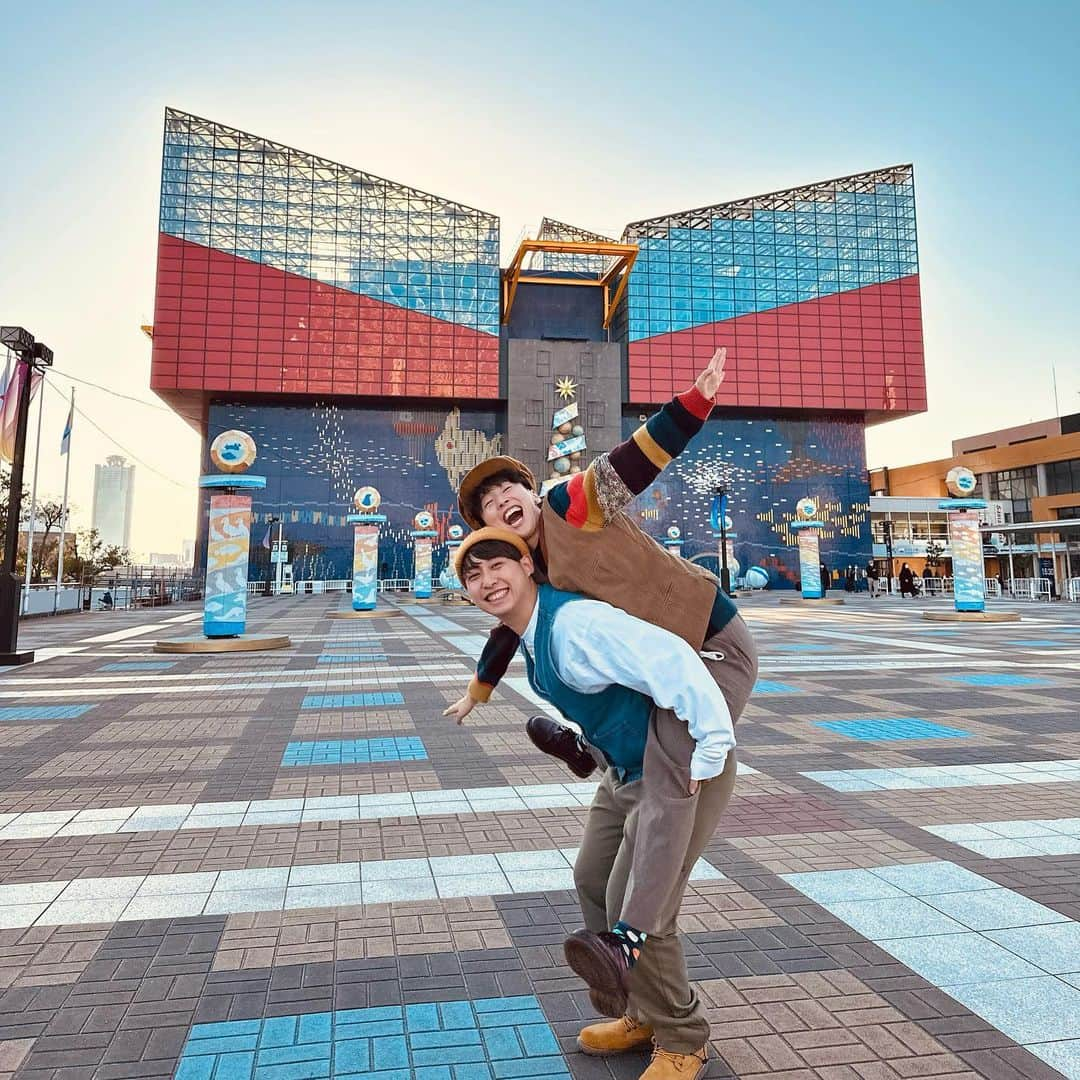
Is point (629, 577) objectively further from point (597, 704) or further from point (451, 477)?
point (451, 477)

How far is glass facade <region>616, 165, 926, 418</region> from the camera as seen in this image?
5750 cm

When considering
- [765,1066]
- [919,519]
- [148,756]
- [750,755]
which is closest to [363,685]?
[148,756]

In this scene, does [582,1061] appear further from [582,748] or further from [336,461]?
[336,461]

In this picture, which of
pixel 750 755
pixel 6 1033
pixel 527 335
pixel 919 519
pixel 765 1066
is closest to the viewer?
pixel 765 1066

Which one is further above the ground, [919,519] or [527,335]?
[527,335]

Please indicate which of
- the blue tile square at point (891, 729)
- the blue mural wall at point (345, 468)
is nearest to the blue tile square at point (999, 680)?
the blue tile square at point (891, 729)

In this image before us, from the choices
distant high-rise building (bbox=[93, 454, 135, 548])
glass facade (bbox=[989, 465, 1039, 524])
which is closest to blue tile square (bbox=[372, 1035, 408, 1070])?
glass facade (bbox=[989, 465, 1039, 524])

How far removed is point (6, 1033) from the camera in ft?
7.32

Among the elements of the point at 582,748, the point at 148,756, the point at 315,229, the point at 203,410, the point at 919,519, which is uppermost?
the point at 315,229

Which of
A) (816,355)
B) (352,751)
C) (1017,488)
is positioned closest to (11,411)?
(352,751)

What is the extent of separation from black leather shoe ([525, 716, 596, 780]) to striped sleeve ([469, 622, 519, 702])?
197mm

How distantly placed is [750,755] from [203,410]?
191ft

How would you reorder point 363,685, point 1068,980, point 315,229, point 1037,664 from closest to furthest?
point 1068,980, point 363,685, point 1037,664, point 315,229

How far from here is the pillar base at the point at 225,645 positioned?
Answer: 44.3 ft
